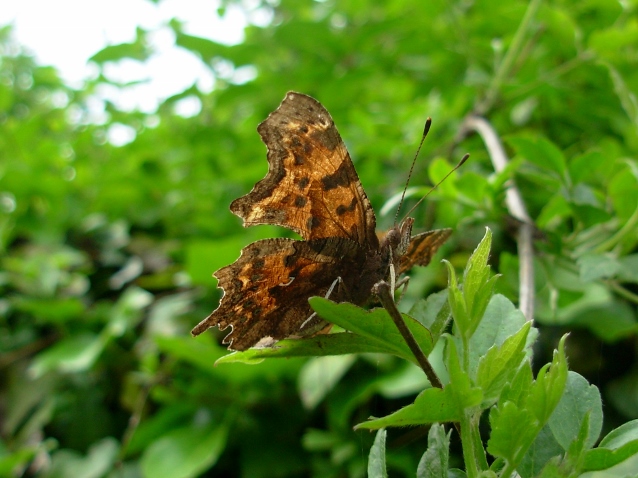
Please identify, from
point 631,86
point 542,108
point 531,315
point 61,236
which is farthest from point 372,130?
point 61,236

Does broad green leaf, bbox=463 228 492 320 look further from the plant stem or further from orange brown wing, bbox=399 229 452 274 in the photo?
the plant stem

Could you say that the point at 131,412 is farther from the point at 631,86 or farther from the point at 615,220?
the point at 631,86

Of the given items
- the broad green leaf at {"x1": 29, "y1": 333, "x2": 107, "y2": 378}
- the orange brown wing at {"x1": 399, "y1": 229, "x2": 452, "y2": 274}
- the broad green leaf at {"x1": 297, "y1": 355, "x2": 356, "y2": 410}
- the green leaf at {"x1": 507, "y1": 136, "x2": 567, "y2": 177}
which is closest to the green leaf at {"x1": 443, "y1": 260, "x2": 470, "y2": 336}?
the orange brown wing at {"x1": 399, "y1": 229, "x2": 452, "y2": 274}

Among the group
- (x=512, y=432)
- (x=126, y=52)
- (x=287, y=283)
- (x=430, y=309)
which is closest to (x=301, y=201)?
(x=287, y=283)

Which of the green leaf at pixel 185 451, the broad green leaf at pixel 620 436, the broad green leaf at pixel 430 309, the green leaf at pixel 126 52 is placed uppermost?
the green leaf at pixel 126 52

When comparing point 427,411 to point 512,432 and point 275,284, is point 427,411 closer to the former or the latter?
point 512,432

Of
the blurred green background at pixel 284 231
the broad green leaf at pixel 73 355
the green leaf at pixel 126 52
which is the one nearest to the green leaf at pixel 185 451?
the blurred green background at pixel 284 231

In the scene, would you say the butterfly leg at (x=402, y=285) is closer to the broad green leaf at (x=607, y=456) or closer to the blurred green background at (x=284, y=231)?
the blurred green background at (x=284, y=231)
